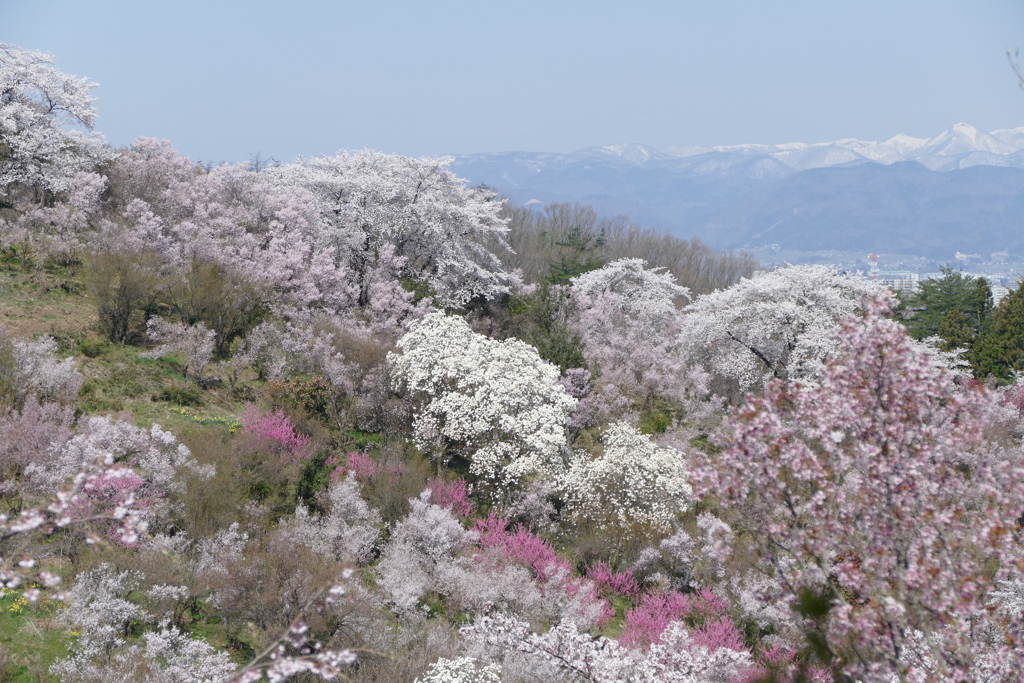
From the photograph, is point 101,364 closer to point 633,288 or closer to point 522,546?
point 522,546

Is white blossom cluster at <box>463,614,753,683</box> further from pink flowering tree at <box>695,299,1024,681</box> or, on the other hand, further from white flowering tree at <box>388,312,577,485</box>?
white flowering tree at <box>388,312,577,485</box>

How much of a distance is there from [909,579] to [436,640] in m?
6.73

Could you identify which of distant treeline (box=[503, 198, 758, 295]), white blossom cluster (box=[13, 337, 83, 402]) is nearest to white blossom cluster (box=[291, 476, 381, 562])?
white blossom cluster (box=[13, 337, 83, 402])

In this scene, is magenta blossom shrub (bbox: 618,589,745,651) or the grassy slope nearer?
magenta blossom shrub (bbox: 618,589,745,651)

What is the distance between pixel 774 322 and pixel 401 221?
46.4 ft

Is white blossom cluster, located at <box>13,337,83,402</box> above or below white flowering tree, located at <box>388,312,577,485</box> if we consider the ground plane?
above

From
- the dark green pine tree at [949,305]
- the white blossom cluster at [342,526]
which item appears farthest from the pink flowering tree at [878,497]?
the dark green pine tree at [949,305]

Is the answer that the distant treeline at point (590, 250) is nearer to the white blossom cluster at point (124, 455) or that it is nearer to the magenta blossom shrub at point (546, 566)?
the magenta blossom shrub at point (546, 566)

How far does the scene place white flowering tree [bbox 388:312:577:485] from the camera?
15422 mm

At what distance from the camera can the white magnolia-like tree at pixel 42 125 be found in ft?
74.4

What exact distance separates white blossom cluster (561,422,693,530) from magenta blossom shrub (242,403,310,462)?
5771 millimetres

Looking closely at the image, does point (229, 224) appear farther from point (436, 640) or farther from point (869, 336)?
point (869, 336)

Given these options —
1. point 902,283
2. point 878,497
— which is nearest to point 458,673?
point 878,497

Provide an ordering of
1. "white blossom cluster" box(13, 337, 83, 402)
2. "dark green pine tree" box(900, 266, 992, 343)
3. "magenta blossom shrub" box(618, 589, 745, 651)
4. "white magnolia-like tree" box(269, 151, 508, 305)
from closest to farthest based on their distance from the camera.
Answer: "magenta blossom shrub" box(618, 589, 745, 651) → "white blossom cluster" box(13, 337, 83, 402) → "white magnolia-like tree" box(269, 151, 508, 305) → "dark green pine tree" box(900, 266, 992, 343)
